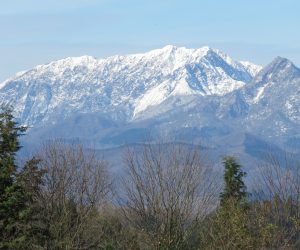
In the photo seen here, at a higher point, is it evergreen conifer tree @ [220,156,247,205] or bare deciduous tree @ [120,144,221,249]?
bare deciduous tree @ [120,144,221,249]

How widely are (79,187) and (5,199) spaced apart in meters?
10.8

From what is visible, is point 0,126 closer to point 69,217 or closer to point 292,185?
point 69,217

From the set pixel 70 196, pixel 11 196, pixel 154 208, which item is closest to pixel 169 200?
pixel 154 208

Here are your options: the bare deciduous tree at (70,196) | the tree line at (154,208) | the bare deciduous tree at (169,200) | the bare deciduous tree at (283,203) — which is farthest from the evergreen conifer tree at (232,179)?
the bare deciduous tree at (169,200)

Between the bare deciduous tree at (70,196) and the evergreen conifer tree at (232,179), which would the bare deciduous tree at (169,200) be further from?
the evergreen conifer tree at (232,179)

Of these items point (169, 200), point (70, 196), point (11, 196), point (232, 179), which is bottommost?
point (232, 179)

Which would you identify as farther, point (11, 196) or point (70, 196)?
point (70, 196)

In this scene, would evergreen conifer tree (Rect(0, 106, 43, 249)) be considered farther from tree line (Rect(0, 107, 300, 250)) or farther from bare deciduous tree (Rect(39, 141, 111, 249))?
bare deciduous tree (Rect(39, 141, 111, 249))

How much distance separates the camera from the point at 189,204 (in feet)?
109

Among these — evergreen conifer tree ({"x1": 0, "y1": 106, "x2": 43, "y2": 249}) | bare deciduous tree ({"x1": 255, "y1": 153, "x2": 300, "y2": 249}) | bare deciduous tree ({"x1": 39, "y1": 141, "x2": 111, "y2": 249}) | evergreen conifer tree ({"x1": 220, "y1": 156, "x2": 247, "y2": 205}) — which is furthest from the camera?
evergreen conifer tree ({"x1": 220, "y1": 156, "x2": 247, "y2": 205})

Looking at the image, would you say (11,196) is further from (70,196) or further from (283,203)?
(283,203)

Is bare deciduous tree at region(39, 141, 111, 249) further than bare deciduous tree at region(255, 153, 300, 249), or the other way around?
bare deciduous tree at region(39, 141, 111, 249)

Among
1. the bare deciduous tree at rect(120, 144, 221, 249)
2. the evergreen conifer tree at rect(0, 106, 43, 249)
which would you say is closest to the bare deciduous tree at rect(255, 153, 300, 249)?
the bare deciduous tree at rect(120, 144, 221, 249)

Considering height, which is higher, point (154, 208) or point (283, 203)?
point (154, 208)
